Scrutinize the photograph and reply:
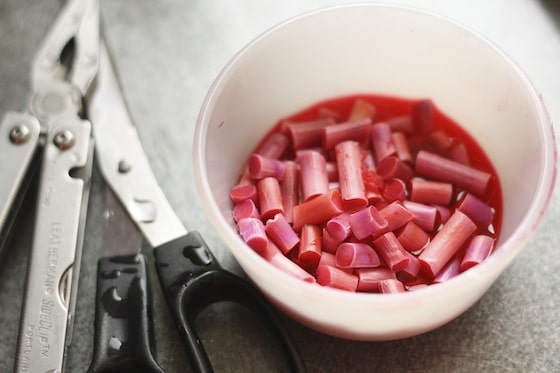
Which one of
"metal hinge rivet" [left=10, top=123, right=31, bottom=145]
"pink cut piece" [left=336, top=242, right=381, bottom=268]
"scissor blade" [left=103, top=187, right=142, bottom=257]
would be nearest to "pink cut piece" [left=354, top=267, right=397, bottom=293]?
"pink cut piece" [left=336, top=242, right=381, bottom=268]

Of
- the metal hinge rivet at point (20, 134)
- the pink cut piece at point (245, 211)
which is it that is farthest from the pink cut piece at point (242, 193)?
the metal hinge rivet at point (20, 134)

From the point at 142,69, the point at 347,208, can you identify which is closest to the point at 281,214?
the point at 347,208

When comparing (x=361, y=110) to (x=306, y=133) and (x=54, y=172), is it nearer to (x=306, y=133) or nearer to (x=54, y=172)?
(x=306, y=133)

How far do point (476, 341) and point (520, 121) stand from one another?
200 millimetres

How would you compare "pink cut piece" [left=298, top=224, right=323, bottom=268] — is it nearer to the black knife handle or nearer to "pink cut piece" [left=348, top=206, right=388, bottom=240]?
"pink cut piece" [left=348, top=206, right=388, bottom=240]

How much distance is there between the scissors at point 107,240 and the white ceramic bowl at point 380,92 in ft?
0.20

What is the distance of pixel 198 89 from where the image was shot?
0.86 meters

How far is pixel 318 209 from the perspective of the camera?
67cm

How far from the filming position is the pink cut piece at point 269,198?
684mm

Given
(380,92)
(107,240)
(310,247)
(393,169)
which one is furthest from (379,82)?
(107,240)

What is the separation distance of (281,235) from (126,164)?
7.4 inches

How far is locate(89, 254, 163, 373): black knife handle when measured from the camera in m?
0.62

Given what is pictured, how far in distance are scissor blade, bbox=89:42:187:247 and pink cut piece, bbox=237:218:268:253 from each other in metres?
0.08

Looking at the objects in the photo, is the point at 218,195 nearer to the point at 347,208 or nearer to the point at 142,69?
the point at 347,208
